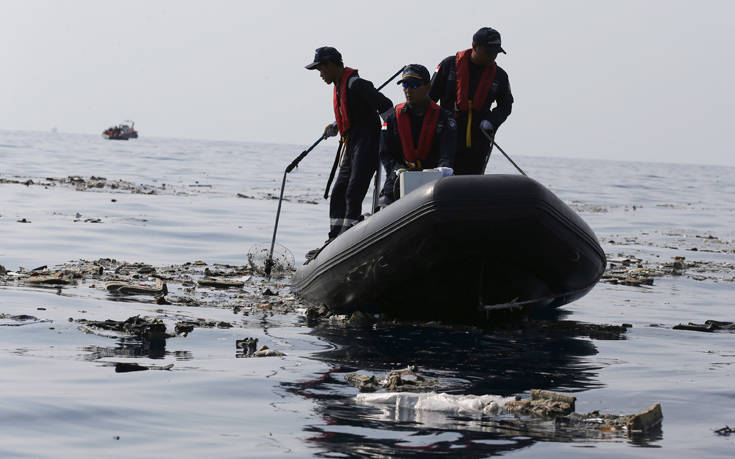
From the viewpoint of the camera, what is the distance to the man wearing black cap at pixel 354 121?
875cm

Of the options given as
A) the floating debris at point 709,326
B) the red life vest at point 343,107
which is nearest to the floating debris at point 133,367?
the red life vest at point 343,107

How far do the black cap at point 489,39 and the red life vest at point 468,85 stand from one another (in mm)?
212

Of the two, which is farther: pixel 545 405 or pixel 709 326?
pixel 709 326

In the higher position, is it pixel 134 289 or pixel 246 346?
pixel 134 289

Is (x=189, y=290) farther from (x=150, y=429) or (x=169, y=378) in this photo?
(x=150, y=429)

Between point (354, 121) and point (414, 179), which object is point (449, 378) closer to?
point (414, 179)

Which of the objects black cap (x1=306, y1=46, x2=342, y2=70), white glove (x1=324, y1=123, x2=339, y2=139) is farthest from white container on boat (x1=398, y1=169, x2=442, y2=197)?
black cap (x1=306, y1=46, x2=342, y2=70)

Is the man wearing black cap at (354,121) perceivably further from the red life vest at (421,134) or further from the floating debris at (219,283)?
the floating debris at (219,283)

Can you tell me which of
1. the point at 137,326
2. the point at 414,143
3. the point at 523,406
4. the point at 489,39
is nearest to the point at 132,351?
the point at 137,326

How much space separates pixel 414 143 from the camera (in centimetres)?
819

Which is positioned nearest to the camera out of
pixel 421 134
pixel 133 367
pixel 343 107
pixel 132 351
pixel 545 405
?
pixel 545 405

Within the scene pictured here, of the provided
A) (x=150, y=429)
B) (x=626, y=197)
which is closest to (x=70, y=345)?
(x=150, y=429)

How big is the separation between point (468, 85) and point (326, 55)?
1.23 metres

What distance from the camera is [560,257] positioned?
754 centimetres
